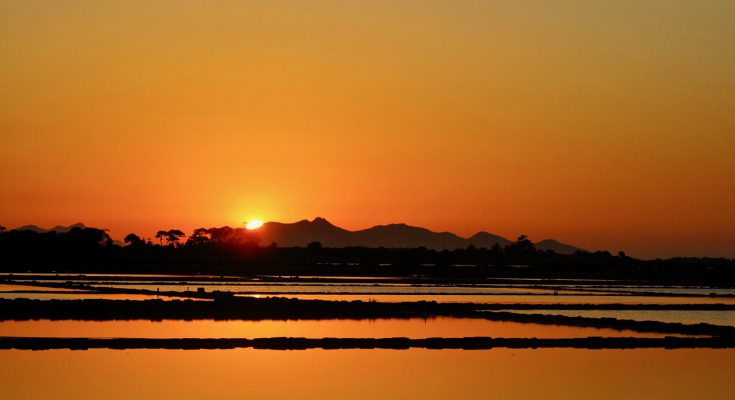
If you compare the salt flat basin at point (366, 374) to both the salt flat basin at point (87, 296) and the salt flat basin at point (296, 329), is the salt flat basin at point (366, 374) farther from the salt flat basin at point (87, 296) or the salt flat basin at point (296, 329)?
the salt flat basin at point (87, 296)

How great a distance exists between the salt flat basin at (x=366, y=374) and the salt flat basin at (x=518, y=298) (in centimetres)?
1683

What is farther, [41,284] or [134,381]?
[41,284]

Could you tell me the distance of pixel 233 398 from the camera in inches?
610

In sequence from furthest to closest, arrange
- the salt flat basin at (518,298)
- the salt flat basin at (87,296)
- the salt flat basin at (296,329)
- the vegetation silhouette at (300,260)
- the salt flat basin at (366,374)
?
the vegetation silhouette at (300,260)
the salt flat basin at (518,298)
the salt flat basin at (87,296)
the salt flat basin at (296,329)
the salt flat basin at (366,374)

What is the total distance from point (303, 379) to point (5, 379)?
4.79 metres

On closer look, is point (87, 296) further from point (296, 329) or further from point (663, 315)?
point (663, 315)

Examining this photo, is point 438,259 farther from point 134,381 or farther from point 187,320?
point 134,381

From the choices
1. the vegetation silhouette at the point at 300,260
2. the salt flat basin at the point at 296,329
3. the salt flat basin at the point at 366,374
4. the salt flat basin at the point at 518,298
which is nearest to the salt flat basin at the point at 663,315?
the salt flat basin at the point at 518,298

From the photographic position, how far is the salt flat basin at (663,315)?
105 feet

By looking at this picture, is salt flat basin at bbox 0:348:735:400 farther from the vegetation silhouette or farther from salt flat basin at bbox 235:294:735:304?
the vegetation silhouette

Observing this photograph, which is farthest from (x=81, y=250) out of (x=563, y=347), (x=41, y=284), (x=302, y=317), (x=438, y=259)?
(x=563, y=347)

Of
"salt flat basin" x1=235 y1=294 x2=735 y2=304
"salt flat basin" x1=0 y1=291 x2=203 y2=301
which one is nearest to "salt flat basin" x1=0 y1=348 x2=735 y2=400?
"salt flat basin" x1=0 y1=291 x2=203 y2=301

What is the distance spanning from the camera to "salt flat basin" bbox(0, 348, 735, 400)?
53.2 ft

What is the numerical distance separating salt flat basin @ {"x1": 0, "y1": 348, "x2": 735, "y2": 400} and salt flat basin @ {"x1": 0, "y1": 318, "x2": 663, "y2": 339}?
9.77 feet
